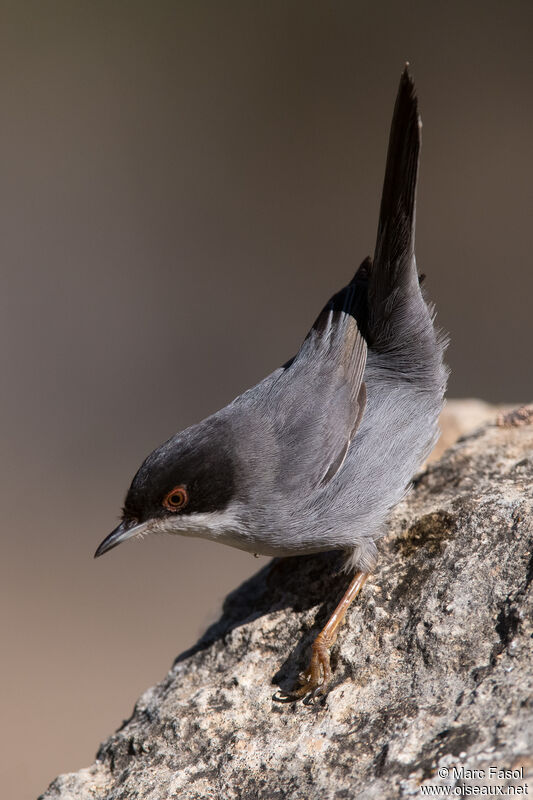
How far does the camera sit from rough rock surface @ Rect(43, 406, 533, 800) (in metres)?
2.66

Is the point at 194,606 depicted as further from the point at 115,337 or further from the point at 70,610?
the point at 115,337

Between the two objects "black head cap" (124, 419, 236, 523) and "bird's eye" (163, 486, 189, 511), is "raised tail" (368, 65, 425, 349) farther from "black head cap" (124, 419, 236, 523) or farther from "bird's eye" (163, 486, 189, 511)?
"bird's eye" (163, 486, 189, 511)

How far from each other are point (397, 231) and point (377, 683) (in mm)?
2123

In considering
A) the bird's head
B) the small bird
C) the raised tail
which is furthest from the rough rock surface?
the raised tail

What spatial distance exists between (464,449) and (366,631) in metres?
1.58

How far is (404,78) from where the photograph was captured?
A: 3629mm

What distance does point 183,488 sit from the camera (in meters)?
3.65

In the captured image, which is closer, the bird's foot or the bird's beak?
the bird's foot

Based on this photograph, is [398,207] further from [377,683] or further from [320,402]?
[377,683]

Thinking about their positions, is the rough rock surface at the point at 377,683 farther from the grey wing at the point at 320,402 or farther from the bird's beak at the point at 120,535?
the bird's beak at the point at 120,535

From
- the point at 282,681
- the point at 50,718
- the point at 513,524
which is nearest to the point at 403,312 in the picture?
the point at 513,524

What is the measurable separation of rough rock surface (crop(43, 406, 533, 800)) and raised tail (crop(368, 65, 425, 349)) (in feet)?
3.19

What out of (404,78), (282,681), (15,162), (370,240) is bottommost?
(282,681)

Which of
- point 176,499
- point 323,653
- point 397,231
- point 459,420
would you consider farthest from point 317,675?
point 459,420
